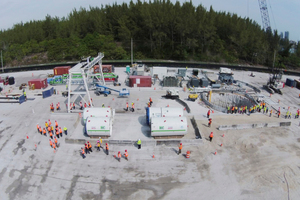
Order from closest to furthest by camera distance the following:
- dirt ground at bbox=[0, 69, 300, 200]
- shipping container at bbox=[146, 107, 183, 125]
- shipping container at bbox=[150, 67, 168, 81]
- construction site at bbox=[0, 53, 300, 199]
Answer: dirt ground at bbox=[0, 69, 300, 200] < construction site at bbox=[0, 53, 300, 199] < shipping container at bbox=[146, 107, 183, 125] < shipping container at bbox=[150, 67, 168, 81]

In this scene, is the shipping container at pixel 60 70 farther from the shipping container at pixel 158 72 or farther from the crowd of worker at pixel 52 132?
the crowd of worker at pixel 52 132

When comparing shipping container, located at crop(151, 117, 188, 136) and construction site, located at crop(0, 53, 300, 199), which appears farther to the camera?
shipping container, located at crop(151, 117, 188, 136)

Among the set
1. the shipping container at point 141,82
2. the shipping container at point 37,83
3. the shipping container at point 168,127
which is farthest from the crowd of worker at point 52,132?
the shipping container at point 141,82

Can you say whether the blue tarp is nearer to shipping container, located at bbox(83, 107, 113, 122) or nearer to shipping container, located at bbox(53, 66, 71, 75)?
shipping container, located at bbox(53, 66, 71, 75)

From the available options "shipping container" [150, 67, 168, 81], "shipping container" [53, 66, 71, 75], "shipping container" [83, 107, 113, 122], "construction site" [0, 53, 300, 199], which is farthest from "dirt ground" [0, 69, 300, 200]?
"shipping container" [53, 66, 71, 75]

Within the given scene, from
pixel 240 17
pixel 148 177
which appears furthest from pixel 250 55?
pixel 148 177

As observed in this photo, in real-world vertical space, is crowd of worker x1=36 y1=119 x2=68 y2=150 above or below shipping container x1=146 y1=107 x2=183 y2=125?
below

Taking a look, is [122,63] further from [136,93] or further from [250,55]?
[250,55]
